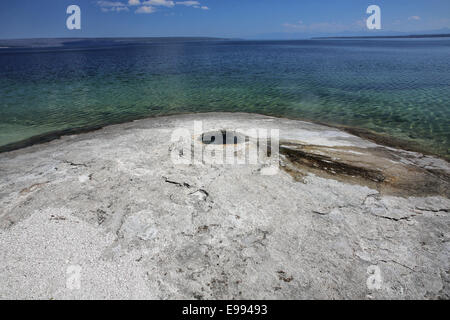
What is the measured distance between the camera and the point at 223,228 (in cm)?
489

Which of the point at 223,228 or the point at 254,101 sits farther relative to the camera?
the point at 254,101

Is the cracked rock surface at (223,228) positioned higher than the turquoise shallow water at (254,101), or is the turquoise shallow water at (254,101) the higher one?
the turquoise shallow water at (254,101)

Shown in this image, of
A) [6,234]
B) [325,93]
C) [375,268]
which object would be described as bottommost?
[375,268]

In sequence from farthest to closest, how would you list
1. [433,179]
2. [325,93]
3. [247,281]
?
[325,93]
[433,179]
[247,281]

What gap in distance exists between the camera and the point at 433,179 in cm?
670

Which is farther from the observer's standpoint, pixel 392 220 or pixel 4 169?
pixel 4 169

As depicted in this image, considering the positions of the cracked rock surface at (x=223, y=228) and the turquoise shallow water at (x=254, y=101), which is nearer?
the cracked rock surface at (x=223, y=228)

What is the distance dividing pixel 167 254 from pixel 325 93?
18.5 m

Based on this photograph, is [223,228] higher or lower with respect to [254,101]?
lower

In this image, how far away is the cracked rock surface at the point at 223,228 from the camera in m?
3.85
